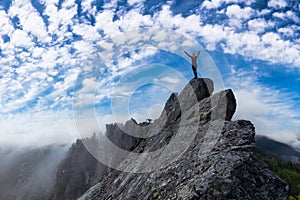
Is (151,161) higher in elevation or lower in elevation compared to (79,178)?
higher

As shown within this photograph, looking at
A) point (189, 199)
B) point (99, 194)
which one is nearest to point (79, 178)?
point (99, 194)

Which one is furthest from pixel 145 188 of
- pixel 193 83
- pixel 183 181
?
pixel 193 83

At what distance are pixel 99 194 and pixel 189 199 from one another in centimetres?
1049

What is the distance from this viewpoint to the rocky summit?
11852 mm

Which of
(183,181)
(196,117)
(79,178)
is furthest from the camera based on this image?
(79,178)

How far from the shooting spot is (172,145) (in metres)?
17.7

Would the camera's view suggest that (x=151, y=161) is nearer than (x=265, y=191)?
No

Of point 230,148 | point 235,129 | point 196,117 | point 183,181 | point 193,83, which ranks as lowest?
point 183,181

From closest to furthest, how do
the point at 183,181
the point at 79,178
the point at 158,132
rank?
the point at 183,181, the point at 158,132, the point at 79,178

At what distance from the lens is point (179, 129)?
1939 cm

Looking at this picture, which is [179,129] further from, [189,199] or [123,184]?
[189,199]

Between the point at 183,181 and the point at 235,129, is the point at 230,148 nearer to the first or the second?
the point at 235,129

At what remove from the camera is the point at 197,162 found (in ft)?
45.2

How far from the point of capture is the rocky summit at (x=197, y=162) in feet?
38.9
